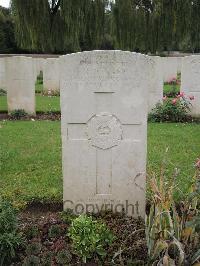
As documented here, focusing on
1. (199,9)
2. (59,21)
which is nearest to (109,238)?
(59,21)

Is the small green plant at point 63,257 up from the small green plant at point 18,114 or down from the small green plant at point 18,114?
down

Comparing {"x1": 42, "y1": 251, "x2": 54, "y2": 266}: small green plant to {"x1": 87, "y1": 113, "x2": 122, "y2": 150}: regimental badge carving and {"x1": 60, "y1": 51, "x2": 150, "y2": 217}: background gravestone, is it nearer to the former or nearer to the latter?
{"x1": 60, "y1": 51, "x2": 150, "y2": 217}: background gravestone

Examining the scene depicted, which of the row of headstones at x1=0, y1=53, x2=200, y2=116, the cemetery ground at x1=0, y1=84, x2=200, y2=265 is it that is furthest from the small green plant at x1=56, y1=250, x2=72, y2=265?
the row of headstones at x1=0, y1=53, x2=200, y2=116

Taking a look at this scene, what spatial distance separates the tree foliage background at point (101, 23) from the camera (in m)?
19.3

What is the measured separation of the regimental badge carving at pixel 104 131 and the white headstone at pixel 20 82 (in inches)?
231

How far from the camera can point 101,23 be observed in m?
21.4

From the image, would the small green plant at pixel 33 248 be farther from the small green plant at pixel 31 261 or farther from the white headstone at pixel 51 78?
the white headstone at pixel 51 78

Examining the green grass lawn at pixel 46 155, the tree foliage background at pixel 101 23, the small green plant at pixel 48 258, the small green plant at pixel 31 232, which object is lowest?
the small green plant at pixel 48 258

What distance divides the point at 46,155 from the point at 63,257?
2.98m

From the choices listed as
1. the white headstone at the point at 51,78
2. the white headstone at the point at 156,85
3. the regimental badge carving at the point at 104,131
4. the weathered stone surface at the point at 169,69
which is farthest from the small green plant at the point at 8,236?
the weathered stone surface at the point at 169,69

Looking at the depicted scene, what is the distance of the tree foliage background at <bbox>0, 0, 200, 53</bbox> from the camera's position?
63.4ft

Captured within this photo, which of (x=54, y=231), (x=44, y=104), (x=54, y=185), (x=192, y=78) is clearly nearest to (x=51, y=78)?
(x=44, y=104)

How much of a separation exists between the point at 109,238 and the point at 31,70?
Answer: 256 inches

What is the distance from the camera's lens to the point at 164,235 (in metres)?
2.64
